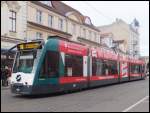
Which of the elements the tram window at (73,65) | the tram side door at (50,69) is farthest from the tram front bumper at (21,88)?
the tram window at (73,65)

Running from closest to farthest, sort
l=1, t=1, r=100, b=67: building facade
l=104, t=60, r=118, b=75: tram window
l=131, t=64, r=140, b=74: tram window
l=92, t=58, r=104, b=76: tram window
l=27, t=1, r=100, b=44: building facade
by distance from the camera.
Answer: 1. l=92, t=58, r=104, b=76: tram window
2. l=104, t=60, r=118, b=75: tram window
3. l=1, t=1, r=100, b=67: building facade
4. l=27, t=1, r=100, b=44: building facade
5. l=131, t=64, r=140, b=74: tram window

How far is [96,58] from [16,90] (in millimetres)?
9056

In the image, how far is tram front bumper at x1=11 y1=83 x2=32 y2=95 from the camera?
685 inches

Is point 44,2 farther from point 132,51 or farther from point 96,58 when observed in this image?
point 132,51

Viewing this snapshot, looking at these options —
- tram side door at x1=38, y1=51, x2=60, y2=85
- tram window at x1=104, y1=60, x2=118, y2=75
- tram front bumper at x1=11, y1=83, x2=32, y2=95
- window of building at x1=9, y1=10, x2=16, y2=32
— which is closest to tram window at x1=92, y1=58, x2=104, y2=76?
tram window at x1=104, y1=60, x2=118, y2=75

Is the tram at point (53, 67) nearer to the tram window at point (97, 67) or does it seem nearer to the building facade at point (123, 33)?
the tram window at point (97, 67)

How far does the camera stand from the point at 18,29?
3541 centimetres

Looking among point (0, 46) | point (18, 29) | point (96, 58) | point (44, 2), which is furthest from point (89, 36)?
point (96, 58)

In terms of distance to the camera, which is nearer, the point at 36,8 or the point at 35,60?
the point at 35,60

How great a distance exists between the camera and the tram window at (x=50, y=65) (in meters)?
18.0

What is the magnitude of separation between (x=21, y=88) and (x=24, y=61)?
1.40 meters

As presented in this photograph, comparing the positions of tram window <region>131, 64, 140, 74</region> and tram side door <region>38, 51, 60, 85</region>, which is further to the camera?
tram window <region>131, 64, 140, 74</region>

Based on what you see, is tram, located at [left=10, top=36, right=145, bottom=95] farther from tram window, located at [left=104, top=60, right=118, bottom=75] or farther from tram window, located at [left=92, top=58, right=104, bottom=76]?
tram window, located at [left=104, top=60, right=118, bottom=75]

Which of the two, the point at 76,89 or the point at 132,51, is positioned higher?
the point at 132,51
